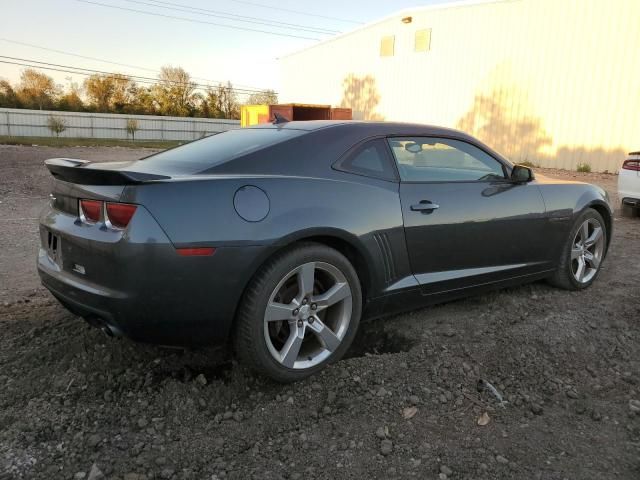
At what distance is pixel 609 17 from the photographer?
58.8 feet

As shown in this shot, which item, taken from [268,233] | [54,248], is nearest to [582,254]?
[268,233]

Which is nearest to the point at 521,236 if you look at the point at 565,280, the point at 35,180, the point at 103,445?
the point at 565,280

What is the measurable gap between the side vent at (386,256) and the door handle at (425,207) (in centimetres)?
31

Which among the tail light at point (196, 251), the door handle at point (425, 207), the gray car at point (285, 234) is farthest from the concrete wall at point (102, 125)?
the tail light at point (196, 251)

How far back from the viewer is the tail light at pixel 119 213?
8.12ft

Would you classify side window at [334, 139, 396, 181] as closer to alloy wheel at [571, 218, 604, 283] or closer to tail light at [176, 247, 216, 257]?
tail light at [176, 247, 216, 257]

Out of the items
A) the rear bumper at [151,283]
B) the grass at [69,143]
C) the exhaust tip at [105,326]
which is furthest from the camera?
the grass at [69,143]

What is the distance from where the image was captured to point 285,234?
2705 millimetres

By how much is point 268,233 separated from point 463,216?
152 cm

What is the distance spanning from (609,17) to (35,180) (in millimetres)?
18259

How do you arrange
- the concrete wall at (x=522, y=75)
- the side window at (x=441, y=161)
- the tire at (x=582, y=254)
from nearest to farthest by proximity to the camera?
the side window at (x=441, y=161)
the tire at (x=582, y=254)
the concrete wall at (x=522, y=75)

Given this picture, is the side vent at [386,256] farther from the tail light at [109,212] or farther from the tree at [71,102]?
the tree at [71,102]

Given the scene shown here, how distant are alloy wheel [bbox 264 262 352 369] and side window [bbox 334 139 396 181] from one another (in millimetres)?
640

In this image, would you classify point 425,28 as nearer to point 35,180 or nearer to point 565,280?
point 35,180
